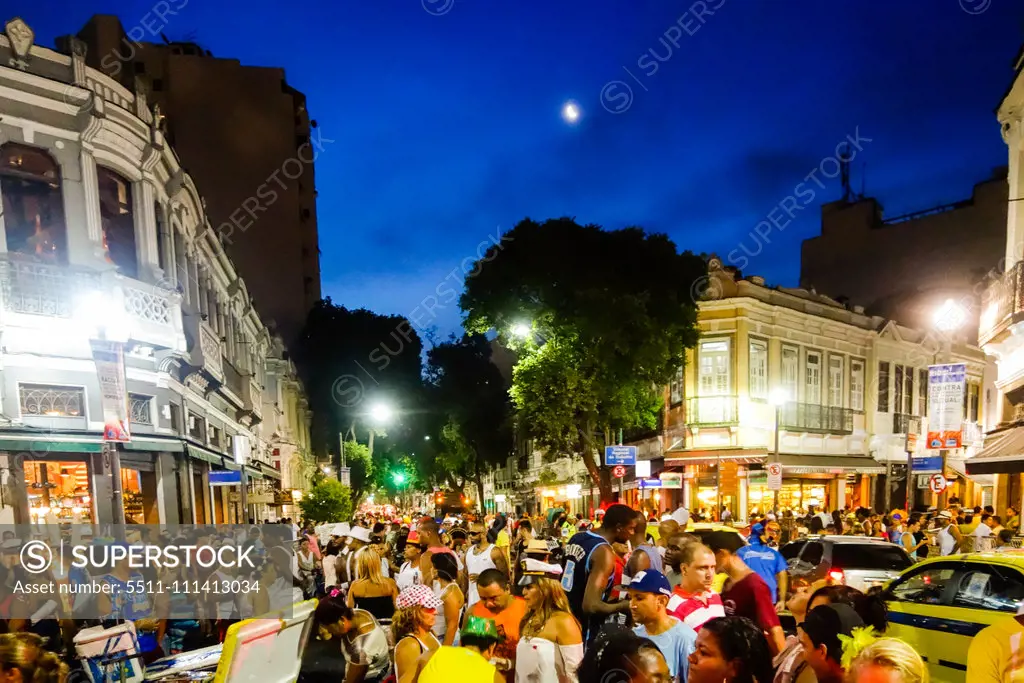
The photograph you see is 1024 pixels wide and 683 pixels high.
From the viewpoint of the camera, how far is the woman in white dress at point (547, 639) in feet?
13.2

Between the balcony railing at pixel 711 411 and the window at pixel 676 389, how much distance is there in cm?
88

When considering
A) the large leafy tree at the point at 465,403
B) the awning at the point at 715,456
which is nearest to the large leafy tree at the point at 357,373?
the large leafy tree at the point at 465,403

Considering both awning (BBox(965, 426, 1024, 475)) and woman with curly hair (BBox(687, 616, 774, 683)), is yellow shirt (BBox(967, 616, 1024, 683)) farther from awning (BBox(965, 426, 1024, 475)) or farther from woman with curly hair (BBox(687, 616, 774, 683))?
awning (BBox(965, 426, 1024, 475))

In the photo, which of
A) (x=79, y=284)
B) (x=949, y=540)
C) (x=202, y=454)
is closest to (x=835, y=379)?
(x=949, y=540)

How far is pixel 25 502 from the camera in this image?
10484 mm

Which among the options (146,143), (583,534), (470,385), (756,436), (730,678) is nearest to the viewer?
(730,678)

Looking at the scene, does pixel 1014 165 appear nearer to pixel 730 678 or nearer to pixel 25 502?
pixel 730 678

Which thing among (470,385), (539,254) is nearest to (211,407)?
(539,254)

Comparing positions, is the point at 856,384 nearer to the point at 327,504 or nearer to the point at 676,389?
the point at 676,389

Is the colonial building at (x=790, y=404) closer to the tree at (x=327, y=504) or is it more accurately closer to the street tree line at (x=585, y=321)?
the street tree line at (x=585, y=321)

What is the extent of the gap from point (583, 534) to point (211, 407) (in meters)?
14.6

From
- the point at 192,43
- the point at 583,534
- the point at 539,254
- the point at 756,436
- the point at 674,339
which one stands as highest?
the point at 192,43

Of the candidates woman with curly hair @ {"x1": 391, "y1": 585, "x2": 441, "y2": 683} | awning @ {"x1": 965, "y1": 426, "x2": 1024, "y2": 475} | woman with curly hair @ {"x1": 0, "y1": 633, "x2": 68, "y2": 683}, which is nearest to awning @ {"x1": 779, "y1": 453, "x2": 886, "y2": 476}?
awning @ {"x1": 965, "y1": 426, "x2": 1024, "y2": 475}

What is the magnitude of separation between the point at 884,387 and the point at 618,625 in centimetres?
2897
